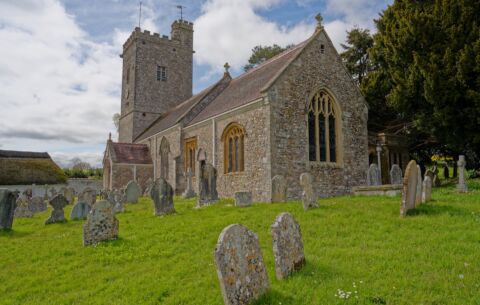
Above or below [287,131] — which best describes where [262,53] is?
above

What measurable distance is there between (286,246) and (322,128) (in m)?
11.3

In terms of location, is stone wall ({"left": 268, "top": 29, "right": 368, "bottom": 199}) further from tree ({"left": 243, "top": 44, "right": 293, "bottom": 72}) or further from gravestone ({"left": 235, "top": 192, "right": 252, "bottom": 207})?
tree ({"left": 243, "top": 44, "right": 293, "bottom": 72})

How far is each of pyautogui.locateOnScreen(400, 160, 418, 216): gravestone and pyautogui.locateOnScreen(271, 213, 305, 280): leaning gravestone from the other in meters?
3.53

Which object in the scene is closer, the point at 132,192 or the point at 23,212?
the point at 23,212

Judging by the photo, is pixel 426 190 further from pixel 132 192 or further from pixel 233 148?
pixel 132 192

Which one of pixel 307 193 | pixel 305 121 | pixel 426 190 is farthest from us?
pixel 305 121

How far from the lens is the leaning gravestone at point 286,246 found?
14.5ft

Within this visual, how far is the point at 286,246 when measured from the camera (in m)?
4.52

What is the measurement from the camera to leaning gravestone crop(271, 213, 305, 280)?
4418mm

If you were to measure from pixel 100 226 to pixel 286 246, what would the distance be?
4.87 meters

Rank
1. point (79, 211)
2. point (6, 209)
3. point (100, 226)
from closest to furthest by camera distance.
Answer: point (100, 226)
point (6, 209)
point (79, 211)

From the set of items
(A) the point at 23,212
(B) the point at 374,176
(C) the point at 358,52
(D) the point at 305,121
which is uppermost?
(C) the point at 358,52

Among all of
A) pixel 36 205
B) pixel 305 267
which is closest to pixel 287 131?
pixel 305 267

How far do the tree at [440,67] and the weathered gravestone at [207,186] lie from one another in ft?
29.8
